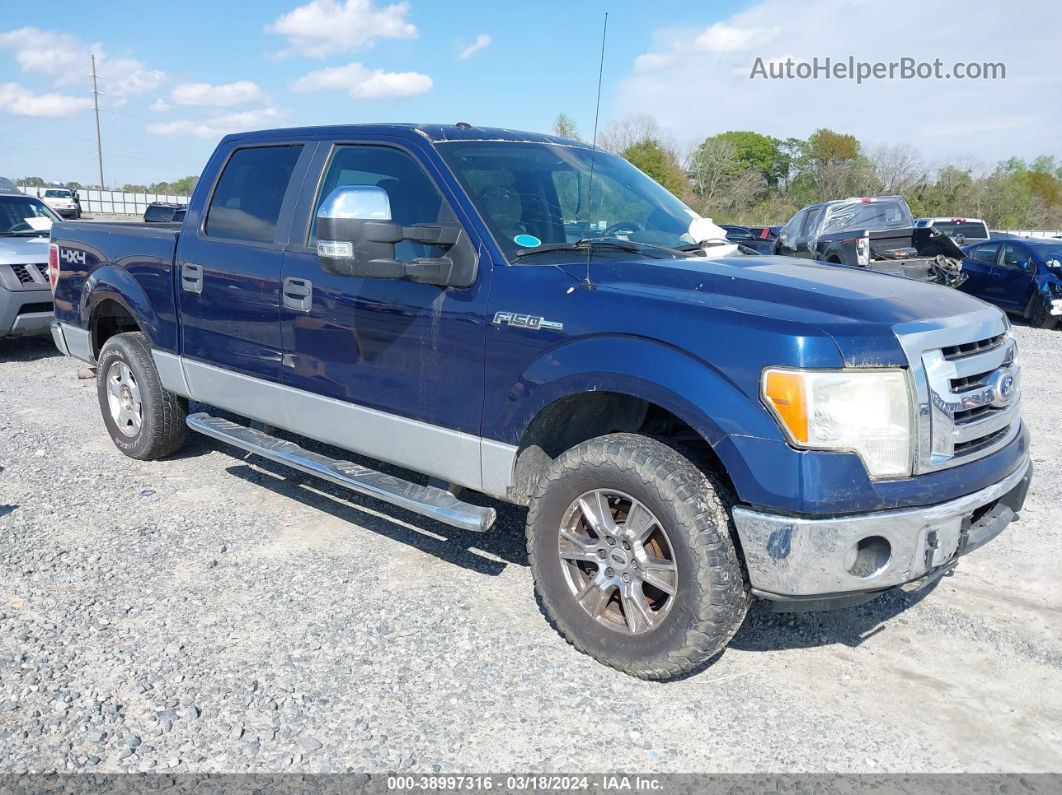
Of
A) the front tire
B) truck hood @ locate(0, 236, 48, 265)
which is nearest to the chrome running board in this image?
the front tire

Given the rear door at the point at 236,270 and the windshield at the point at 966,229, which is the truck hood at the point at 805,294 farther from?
the windshield at the point at 966,229

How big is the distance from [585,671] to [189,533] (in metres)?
2.46

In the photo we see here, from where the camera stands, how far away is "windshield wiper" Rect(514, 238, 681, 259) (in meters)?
3.59

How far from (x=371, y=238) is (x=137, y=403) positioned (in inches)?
121

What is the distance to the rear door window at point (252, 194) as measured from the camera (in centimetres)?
457

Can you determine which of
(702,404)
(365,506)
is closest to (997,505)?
(702,404)

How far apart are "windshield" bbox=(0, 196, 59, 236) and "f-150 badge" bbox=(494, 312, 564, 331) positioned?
8769 mm

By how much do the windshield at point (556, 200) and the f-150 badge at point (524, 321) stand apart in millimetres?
279

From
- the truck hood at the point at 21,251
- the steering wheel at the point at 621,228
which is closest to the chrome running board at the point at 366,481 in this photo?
the steering wheel at the point at 621,228

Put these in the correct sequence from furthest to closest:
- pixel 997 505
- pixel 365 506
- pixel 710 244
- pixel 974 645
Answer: pixel 365 506 → pixel 710 244 → pixel 974 645 → pixel 997 505

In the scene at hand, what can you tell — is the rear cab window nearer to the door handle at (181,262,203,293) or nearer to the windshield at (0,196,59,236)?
the door handle at (181,262,203,293)

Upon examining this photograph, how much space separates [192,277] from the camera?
4.88 meters

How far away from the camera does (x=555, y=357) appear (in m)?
3.25

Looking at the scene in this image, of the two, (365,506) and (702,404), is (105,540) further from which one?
(702,404)
